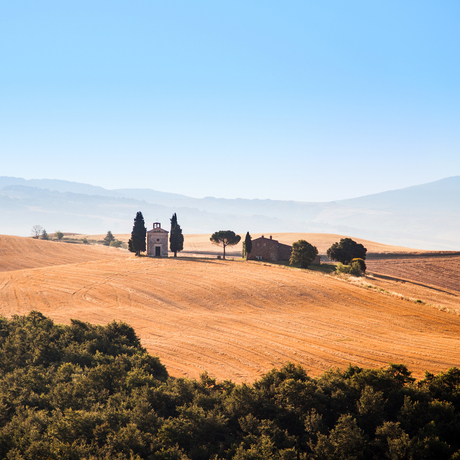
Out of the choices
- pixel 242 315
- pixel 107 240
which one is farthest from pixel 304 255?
pixel 107 240

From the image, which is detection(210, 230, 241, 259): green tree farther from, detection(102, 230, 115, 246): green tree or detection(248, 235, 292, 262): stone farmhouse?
detection(102, 230, 115, 246): green tree

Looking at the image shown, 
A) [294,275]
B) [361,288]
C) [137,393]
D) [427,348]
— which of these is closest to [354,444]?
[137,393]

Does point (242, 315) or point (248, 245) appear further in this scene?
point (248, 245)

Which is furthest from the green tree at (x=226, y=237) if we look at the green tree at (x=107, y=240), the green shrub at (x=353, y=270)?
the green tree at (x=107, y=240)

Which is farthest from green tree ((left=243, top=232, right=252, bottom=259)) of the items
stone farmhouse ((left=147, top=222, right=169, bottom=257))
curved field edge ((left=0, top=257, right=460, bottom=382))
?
stone farmhouse ((left=147, top=222, right=169, bottom=257))

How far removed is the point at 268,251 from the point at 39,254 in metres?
48.3

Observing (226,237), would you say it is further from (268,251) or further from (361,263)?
(361,263)

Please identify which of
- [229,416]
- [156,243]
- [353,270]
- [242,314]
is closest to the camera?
[229,416]

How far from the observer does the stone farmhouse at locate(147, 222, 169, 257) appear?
73062 mm

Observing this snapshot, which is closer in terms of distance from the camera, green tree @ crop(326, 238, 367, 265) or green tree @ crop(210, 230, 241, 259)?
green tree @ crop(326, 238, 367, 265)

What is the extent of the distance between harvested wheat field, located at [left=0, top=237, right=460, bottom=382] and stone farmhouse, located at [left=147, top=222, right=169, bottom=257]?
1128 centimetres

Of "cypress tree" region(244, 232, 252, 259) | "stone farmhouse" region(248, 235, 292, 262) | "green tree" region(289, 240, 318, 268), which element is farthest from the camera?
"stone farmhouse" region(248, 235, 292, 262)

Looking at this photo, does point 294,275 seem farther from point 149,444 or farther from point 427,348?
point 149,444

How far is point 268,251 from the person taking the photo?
72500 millimetres
